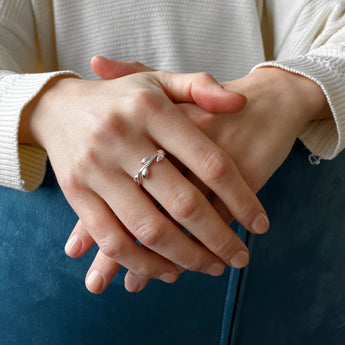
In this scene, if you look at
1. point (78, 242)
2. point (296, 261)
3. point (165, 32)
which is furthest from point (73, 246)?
point (165, 32)

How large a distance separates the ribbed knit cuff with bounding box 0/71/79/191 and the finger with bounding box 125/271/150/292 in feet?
0.66

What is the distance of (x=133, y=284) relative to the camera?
0.59 meters

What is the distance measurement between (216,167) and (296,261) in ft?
0.99

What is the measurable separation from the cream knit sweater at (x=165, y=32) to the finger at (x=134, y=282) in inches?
17.6

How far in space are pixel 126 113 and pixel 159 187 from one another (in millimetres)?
107

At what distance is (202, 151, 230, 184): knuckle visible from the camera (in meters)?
0.49

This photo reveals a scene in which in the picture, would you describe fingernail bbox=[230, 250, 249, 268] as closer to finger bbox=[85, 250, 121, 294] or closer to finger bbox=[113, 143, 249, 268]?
finger bbox=[113, 143, 249, 268]

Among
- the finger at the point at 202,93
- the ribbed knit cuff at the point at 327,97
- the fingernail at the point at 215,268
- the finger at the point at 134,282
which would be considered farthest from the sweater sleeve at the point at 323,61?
the finger at the point at 134,282

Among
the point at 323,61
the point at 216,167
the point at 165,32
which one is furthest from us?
the point at 165,32

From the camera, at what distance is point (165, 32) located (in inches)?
34.6

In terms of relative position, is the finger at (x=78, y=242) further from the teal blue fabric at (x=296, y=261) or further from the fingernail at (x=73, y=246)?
the teal blue fabric at (x=296, y=261)

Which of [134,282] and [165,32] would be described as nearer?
[134,282]

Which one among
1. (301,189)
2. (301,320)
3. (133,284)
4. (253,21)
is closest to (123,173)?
(133,284)

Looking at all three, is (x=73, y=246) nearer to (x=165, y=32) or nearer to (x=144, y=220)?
(x=144, y=220)
